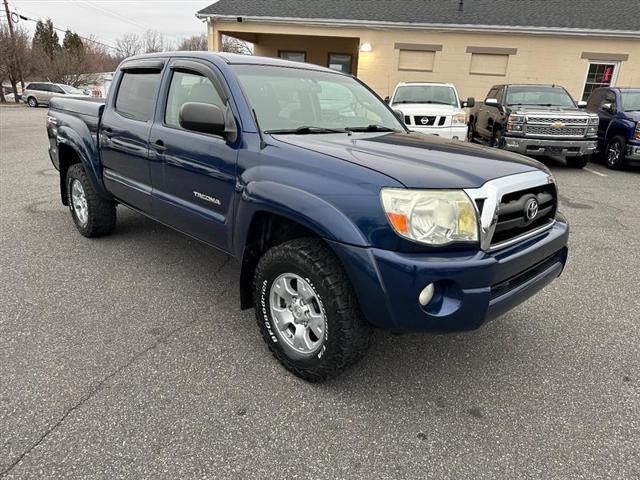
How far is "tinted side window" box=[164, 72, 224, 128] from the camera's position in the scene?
327 centimetres

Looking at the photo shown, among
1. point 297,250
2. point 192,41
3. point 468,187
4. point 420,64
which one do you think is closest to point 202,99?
point 297,250

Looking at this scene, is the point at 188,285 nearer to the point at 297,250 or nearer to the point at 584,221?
the point at 297,250

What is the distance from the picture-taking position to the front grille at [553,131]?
9414 millimetres

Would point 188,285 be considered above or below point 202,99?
below

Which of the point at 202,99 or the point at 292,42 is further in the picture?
the point at 292,42

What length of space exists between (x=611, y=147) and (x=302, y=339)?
34.3 ft

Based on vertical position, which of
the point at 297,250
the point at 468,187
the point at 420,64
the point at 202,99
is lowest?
the point at 297,250

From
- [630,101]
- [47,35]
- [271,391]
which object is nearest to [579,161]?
[630,101]

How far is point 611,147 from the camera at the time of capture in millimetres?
10414

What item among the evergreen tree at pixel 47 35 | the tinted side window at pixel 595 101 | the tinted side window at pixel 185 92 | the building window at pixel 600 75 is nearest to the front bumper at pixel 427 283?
the tinted side window at pixel 185 92

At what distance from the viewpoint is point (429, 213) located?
219 centimetres

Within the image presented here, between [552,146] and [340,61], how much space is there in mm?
13181

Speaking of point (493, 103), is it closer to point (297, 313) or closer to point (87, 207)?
point (87, 207)

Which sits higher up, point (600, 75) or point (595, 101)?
point (600, 75)
